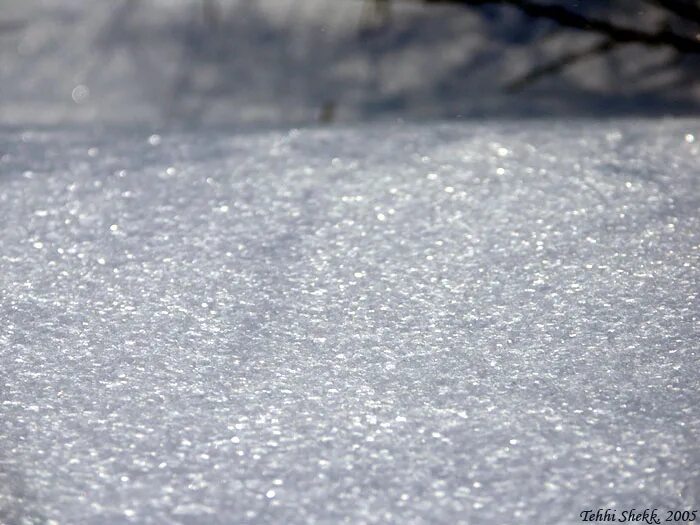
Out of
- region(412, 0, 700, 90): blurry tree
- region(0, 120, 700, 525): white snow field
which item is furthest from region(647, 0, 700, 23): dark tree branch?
region(0, 120, 700, 525): white snow field

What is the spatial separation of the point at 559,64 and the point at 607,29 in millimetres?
54

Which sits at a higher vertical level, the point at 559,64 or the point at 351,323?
the point at 559,64

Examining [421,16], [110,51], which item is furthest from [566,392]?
[110,51]

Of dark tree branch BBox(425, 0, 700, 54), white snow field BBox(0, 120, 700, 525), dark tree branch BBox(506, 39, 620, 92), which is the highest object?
dark tree branch BBox(425, 0, 700, 54)

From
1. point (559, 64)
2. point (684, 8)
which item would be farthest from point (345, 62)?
point (684, 8)

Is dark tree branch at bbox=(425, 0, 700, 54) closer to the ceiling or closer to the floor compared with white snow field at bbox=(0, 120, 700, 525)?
closer to the ceiling

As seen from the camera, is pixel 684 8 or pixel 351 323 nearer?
pixel 351 323

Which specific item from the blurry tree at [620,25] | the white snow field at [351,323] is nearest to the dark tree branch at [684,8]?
the blurry tree at [620,25]

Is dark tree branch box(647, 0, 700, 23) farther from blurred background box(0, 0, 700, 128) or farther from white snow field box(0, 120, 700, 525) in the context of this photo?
white snow field box(0, 120, 700, 525)

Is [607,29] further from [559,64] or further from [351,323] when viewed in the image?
[351,323]

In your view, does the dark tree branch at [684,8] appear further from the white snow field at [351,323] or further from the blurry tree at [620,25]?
the white snow field at [351,323]

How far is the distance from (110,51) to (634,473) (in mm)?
616

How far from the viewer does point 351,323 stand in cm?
66

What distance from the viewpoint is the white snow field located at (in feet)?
1.79
